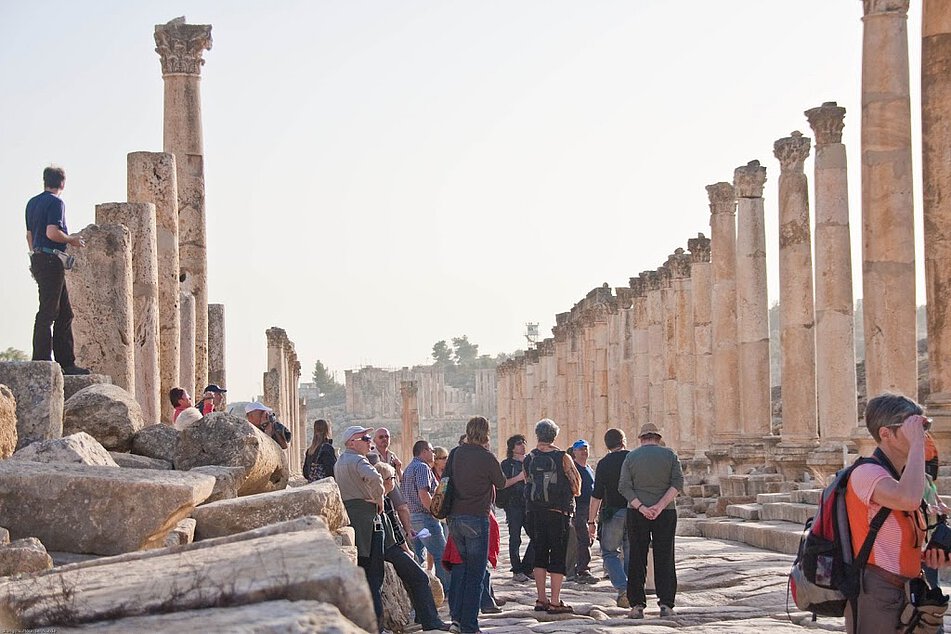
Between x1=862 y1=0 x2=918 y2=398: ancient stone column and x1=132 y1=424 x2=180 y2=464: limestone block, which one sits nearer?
x1=132 y1=424 x2=180 y2=464: limestone block

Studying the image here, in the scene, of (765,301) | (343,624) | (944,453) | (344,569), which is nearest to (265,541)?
(344,569)

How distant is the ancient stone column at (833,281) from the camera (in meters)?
24.2

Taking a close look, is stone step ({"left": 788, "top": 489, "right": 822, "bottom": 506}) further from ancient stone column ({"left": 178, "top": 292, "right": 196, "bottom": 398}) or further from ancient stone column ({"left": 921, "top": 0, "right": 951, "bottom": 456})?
ancient stone column ({"left": 178, "top": 292, "right": 196, "bottom": 398})

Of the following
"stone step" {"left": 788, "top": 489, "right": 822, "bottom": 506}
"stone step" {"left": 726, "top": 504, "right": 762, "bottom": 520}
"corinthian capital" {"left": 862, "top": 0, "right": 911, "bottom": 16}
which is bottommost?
"stone step" {"left": 726, "top": 504, "right": 762, "bottom": 520}

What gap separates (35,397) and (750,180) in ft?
69.7

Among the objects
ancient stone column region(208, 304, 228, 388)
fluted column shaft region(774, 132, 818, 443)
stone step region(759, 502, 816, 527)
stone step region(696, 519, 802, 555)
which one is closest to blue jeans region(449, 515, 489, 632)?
stone step region(696, 519, 802, 555)

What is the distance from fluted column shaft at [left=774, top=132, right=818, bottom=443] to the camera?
86.0ft

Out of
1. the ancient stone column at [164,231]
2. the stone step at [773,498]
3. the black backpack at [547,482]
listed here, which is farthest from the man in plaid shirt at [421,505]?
the stone step at [773,498]

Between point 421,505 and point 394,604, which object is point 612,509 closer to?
point 421,505

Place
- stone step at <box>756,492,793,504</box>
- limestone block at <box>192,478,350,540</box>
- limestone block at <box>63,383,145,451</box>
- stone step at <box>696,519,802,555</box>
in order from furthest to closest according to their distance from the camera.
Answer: stone step at <box>756,492,793,504</box>, stone step at <box>696,519,802,555</box>, limestone block at <box>63,383,145,451</box>, limestone block at <box>192,478,350,540</box>

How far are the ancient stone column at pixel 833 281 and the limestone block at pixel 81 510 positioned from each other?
1708 centimetres

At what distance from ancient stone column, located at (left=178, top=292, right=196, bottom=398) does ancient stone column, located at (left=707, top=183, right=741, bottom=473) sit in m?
12.7

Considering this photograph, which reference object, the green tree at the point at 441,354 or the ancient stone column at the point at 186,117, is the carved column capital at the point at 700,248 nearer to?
the ancient stone column at the point at 186,117

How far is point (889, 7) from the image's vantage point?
19578mm
